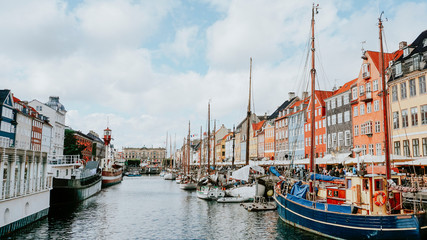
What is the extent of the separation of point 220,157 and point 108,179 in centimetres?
6568

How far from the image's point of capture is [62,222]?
97.1 ft

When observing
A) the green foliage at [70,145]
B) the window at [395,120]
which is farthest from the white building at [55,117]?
the window at [395,120]

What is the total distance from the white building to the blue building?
2085cm

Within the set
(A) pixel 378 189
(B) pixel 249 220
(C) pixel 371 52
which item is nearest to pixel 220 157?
(C) pixel 371 52

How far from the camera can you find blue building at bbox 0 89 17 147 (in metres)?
63.8

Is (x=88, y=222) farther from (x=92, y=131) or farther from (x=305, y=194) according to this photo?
(x=92, y=131)

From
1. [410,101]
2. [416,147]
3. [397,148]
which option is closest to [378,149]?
[397,148]

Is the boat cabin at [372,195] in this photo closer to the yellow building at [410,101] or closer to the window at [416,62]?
the yellow building at [410,101]

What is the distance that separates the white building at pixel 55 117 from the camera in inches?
3546

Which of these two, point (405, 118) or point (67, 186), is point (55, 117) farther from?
point (405, 118)

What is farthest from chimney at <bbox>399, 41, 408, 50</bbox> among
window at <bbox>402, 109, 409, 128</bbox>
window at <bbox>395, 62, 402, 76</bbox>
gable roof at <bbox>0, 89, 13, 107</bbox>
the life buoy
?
gable roof at <bbox>0, 89, 13, 107</bbox>

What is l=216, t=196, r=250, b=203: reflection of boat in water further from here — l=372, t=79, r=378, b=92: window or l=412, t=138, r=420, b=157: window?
l=372, t=79, r=378, b=92: window

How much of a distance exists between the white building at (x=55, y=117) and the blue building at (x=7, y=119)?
2085 cm

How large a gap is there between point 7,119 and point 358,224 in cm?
6671
